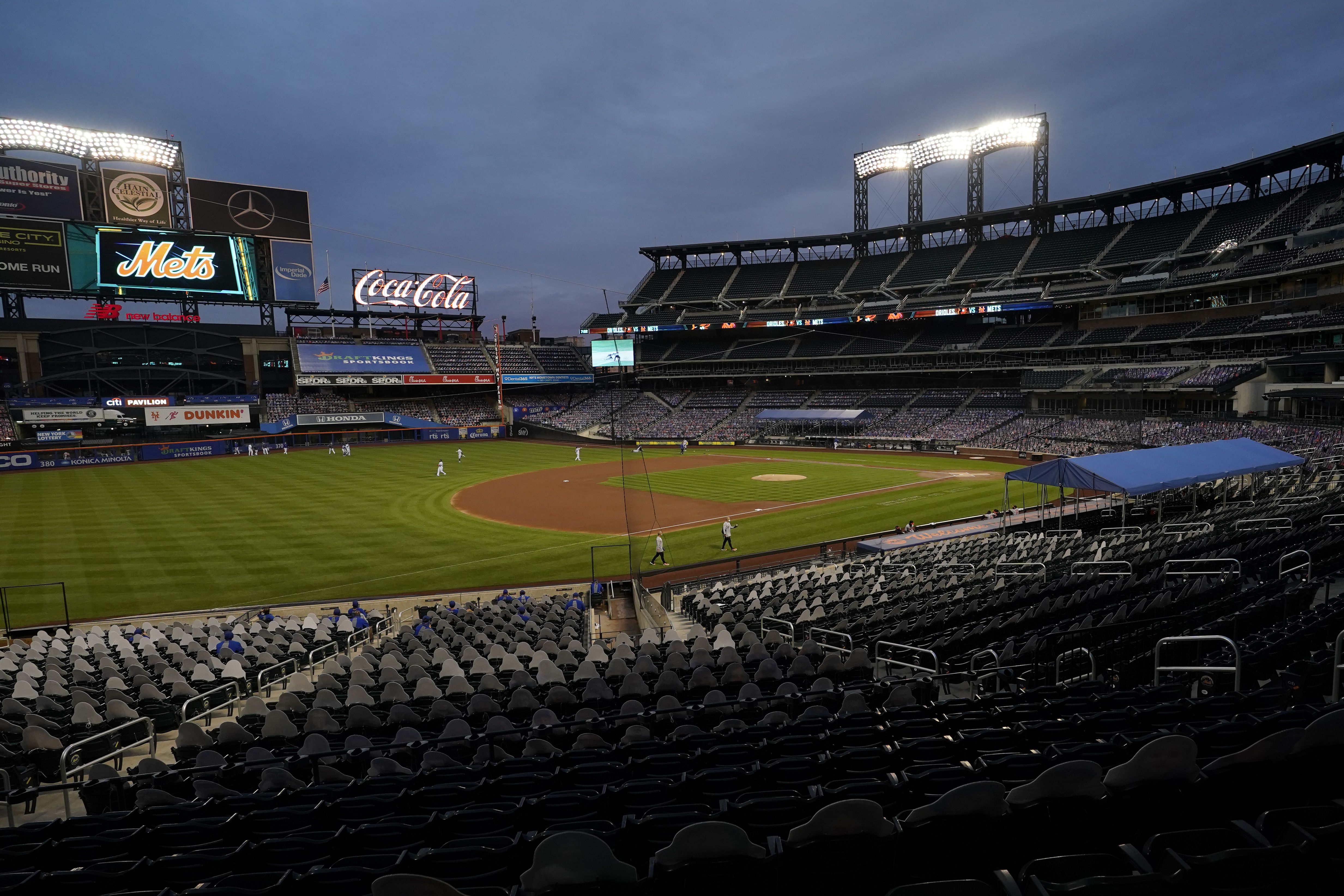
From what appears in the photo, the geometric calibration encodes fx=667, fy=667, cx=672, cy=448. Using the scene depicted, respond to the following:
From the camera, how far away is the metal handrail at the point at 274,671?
12.3 meters

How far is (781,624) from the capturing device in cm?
1402

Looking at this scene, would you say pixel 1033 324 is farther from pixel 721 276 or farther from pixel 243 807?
pixel 243 807

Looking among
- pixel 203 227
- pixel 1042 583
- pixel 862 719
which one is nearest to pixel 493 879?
pixel 862 719

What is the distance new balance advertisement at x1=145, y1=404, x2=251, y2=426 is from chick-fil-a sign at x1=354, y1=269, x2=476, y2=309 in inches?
874

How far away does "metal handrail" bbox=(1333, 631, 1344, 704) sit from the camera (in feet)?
19.6

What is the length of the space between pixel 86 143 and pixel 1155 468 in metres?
93.8

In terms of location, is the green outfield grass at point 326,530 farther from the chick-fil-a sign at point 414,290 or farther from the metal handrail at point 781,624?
the chick-fil-a sign at point 414,290

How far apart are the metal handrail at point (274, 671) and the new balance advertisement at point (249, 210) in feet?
251

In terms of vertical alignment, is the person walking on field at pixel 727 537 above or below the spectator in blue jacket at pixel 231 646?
below

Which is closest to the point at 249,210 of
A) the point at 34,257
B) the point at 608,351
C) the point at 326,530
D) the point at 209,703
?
the point at 34,257

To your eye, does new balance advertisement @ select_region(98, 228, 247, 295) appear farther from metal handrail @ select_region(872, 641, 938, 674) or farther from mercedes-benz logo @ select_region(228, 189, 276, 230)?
metal handrail @ select_region(872, 641, 938, 674)

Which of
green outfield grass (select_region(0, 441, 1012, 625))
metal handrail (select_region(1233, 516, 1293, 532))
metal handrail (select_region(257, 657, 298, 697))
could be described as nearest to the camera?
metal handrail (select_region(257, 657, 298, 697))

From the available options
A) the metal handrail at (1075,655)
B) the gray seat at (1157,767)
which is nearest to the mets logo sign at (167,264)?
the metal handrail at (1075,655)

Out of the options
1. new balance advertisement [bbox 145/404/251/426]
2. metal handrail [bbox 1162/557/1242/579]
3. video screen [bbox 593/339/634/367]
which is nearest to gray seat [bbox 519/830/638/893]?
metal handrail [bbox 1162/557/1242/579]
